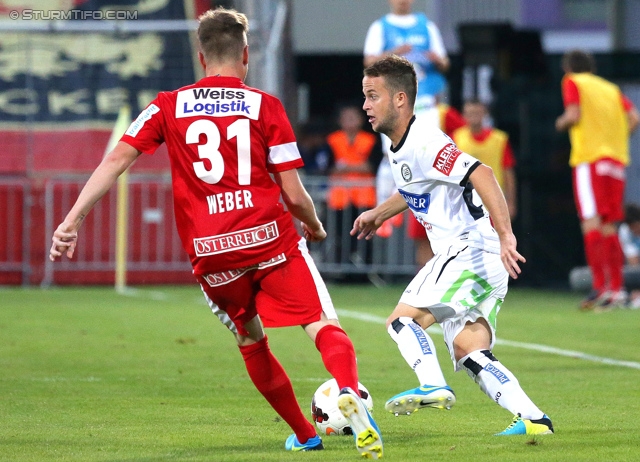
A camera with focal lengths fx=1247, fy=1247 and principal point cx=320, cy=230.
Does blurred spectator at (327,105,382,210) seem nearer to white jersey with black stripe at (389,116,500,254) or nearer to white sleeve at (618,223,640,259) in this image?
white sleeve at (618,223,640,259)

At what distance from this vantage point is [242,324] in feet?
15.7

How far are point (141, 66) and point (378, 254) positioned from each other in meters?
3.96

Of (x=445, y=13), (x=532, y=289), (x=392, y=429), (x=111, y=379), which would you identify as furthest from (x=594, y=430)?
(x=445, y=13)

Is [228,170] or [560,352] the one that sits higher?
[228,170]

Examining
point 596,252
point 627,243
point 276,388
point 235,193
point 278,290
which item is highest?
point 235,193

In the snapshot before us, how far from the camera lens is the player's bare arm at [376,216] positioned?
5641mm

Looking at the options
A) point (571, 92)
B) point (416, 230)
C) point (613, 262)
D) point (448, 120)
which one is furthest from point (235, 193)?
point (448, 120)

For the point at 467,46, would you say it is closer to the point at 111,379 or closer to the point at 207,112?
the point at 111,379

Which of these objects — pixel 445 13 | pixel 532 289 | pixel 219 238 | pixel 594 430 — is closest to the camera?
pixel 219 238

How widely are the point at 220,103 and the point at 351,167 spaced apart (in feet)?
38.0

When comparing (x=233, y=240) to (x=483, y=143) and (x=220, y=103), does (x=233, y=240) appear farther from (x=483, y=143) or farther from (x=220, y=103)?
(x=483, y=143)

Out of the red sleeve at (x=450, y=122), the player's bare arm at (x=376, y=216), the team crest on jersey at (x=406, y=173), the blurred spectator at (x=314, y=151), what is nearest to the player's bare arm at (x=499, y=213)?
the team crest on jersey at (x=406, y=173)

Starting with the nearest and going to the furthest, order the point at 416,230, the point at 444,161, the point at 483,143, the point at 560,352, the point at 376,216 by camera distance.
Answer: the point at 444,161 < the point at 376,216 < the point at 560,352 < the point at 416,230 < the point at 483,143

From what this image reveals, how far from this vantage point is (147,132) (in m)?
4.70
